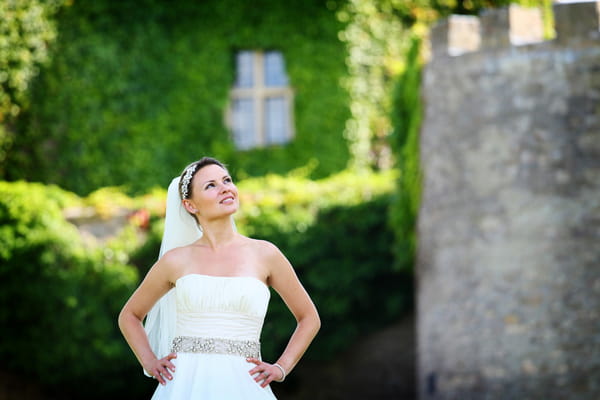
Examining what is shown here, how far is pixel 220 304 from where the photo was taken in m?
3.80

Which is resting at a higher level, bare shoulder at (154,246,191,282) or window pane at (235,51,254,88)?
window pane at (235,51,254,88)

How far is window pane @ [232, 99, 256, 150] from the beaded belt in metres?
10.7

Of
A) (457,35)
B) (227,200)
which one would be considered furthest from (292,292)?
(457,35)

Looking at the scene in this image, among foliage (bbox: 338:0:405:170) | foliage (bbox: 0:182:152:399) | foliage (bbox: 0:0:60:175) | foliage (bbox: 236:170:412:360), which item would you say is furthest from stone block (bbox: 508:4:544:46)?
foliage (bbox: 0:0:60:175)

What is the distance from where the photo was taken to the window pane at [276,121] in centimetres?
1447

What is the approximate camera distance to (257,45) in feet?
47.3

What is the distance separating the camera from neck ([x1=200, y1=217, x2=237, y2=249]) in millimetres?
3977

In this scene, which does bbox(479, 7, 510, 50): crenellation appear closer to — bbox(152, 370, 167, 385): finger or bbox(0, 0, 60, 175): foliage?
bbox(152, 370, 167, 385): finger

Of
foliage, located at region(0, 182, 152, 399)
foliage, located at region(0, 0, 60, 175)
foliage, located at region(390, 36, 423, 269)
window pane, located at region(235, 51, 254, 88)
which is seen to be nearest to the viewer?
foliage, located at region(0, 182, 152, 399)

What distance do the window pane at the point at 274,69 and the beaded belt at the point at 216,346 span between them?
10961mm

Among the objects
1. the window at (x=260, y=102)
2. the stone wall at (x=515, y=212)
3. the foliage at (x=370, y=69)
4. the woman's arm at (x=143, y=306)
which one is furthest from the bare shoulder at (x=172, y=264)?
the window at (x=260, y=102)

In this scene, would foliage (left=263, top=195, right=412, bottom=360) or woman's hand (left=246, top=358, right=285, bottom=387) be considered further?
foliage (left=263, top=195, right=412, bottom=360)

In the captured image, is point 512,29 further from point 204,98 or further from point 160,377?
point 160,377

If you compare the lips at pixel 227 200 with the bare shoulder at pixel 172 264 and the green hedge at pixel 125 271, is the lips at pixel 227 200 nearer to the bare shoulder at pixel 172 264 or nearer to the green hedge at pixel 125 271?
the bare shoulder at pixel 172 264
